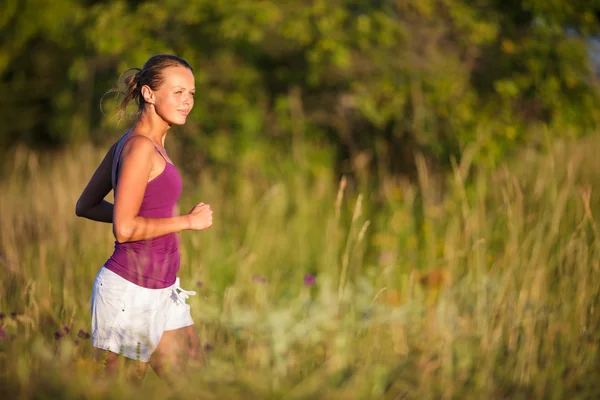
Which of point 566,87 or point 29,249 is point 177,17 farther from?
point 566,87

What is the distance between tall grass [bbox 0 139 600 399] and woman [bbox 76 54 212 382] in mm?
180

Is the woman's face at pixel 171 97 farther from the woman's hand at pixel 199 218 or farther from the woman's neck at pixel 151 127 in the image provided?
the woman's hand at pixel 199 218

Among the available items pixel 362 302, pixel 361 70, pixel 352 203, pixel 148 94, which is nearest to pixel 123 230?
pixel 148 94

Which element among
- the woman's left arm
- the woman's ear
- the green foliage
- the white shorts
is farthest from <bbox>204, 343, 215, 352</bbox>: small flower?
the green foliage

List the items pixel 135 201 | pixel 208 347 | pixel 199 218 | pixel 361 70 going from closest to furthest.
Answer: pixel 135 201 < pixel 199 218 < pixel 208 347 < pixel 361 70

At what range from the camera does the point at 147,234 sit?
221 cm

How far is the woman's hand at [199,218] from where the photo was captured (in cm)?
224

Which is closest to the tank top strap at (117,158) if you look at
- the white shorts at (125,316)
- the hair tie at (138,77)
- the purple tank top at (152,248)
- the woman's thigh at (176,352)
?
the purple tank top at (152,248)

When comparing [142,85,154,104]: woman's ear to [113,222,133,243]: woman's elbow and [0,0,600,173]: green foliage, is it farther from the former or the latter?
[0,0,600,173]: green foliage

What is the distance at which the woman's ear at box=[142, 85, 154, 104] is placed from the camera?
2346 mm

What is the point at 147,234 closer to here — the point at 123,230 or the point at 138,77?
the point at 123,230

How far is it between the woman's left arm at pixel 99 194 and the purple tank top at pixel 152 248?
192mm

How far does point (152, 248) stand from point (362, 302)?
6.39ft

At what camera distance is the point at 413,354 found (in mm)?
3053
